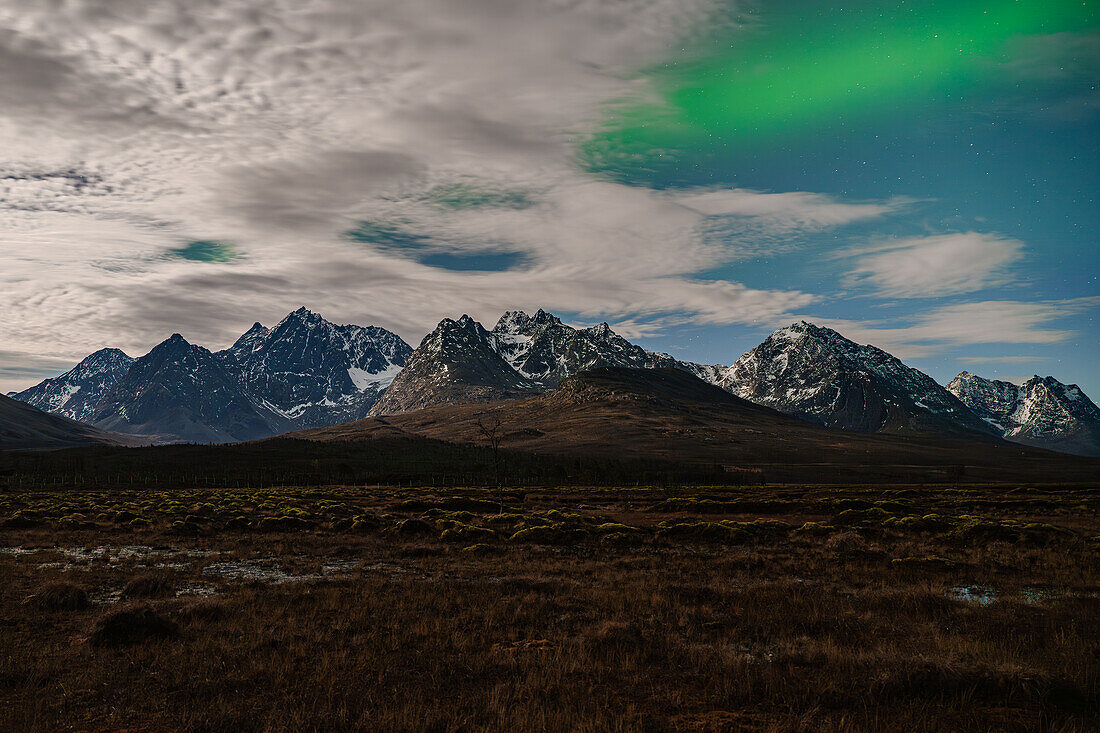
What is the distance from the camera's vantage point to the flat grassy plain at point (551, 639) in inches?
378

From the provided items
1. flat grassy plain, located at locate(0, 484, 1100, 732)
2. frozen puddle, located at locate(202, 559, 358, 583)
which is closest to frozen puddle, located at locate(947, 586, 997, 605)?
flat grassy plain, located at locate(0, 484, 1100, 732)

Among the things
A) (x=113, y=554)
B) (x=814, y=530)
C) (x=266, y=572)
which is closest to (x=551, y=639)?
(x=266, y=572)

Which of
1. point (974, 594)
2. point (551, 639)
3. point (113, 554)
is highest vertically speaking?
point (551, 639)

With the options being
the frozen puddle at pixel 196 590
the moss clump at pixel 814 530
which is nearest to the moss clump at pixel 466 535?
the frozen puddle at pixel 196 590

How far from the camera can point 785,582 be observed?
21859mm

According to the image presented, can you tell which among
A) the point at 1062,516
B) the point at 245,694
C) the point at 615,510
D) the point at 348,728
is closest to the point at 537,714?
the point at 348,728

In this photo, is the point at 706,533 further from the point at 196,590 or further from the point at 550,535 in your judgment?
the point at 196,590

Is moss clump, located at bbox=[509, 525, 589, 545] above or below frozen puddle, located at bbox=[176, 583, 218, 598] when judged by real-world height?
below

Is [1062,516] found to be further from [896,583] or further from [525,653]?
[525,653]

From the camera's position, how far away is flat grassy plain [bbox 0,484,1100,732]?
31.5 feet

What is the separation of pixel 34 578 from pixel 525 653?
73.0 ft

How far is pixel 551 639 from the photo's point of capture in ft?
46.8

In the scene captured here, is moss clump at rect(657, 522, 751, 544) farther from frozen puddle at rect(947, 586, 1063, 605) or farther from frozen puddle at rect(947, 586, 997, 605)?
frozen puddle at rect(947, 586, 1063, 605)

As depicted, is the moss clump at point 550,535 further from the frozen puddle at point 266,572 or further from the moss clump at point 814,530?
the moss clump at point 814,530
